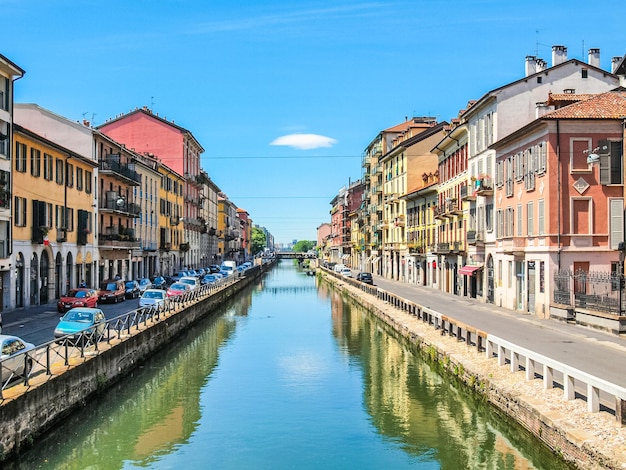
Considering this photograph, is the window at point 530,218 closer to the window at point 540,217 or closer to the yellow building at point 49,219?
the window at point 540,217

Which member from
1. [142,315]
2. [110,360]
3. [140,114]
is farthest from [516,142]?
[140,114]

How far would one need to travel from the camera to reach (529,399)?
613 inches

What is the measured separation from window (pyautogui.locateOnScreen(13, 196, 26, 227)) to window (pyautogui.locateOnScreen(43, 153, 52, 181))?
346cm

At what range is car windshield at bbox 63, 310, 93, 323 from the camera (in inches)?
974

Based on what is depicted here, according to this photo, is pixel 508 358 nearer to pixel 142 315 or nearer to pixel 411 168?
pixel 142 315

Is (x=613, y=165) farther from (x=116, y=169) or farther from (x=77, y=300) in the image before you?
(x=116, y=169)

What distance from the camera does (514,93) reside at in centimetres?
3972

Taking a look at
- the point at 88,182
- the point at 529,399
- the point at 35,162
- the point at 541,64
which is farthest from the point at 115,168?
the point at 529,399

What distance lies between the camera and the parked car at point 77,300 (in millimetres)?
35312

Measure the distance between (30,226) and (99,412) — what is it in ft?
72.5

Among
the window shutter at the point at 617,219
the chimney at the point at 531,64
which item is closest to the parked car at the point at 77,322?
the window shutter at the point at 617,219

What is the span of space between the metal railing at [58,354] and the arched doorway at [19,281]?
34.4 feet

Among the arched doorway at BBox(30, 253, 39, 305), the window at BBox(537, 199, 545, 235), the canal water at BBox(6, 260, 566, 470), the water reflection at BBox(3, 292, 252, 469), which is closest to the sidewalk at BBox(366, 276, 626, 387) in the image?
the canal water at BBox(6, 260, 566, 470)

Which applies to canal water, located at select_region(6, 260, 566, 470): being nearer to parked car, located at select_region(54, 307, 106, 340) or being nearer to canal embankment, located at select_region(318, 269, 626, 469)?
canal embankment, located at select_region(318, 269, 626, 469)
